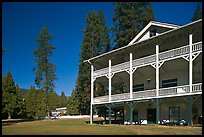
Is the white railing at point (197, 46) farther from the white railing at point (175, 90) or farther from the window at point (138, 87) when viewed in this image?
the window at point (138, 87)

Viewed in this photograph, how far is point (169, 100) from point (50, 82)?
29.2 metres

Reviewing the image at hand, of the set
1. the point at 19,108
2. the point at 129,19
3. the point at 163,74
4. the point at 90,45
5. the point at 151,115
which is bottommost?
the point at 19,108

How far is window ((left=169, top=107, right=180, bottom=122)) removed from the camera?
80.0 ft

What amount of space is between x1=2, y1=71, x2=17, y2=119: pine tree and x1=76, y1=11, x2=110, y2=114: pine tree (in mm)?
13532

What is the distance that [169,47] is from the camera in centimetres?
2559

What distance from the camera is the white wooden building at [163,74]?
2100 centimetres

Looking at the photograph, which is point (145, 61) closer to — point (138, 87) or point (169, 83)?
point (169, 83)

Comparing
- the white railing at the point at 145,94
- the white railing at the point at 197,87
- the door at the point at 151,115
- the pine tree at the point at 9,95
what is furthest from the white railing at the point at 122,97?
the pine tree at the point at 9,95

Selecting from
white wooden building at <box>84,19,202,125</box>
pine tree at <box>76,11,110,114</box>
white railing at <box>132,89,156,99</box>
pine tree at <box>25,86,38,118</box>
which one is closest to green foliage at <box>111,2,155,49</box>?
pine tree at <box>76,11,110,114</box>

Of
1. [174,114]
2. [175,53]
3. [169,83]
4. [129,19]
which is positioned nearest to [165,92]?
[169,83]

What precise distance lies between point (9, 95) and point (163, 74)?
3475cm

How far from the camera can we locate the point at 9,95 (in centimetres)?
5169

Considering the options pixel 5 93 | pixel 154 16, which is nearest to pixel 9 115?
pixel 5 93

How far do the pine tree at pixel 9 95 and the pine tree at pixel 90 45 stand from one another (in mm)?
13532
